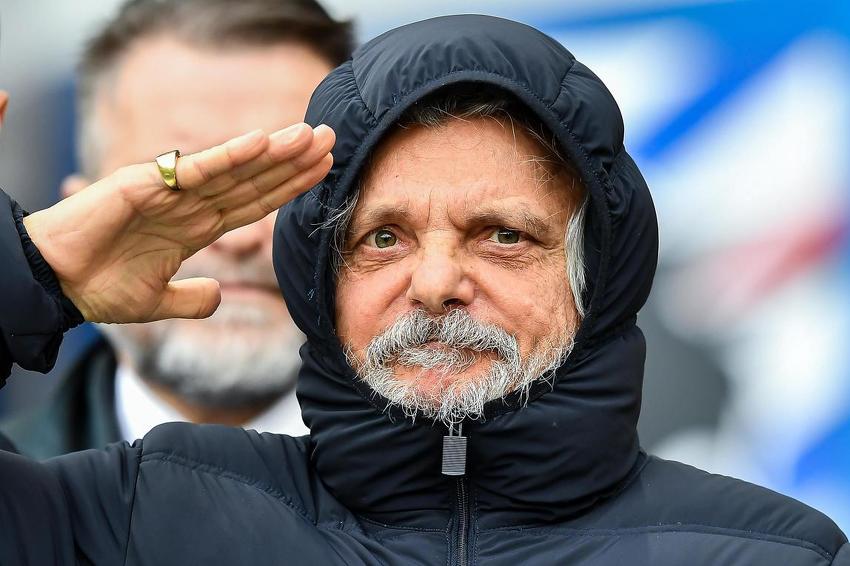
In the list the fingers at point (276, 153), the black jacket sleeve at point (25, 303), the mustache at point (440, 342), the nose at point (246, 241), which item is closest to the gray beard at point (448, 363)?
the mustache at point (440, 342)

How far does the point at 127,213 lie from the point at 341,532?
2.11 ft

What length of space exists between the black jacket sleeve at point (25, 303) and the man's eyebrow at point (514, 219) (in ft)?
2.27

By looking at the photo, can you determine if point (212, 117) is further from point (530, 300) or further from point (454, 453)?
point (454, 453)

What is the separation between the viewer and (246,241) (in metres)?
3.24

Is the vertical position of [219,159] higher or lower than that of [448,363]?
higher

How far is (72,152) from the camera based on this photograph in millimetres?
3332

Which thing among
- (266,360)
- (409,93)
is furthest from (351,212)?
(266,360)

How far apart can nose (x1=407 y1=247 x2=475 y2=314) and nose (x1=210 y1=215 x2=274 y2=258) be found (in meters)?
1.18

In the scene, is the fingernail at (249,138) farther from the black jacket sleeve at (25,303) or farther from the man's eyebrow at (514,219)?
the man's eyebrow at (514,219)

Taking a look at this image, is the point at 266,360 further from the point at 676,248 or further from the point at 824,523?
the point at 824,523

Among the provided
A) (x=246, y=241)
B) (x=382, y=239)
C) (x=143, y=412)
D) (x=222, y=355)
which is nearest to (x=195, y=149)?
(x=246, y=241)

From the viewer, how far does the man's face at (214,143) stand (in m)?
3.25

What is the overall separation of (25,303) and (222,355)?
4.79 ft

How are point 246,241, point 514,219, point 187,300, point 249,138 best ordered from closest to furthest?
point 249,138, point 187,300, point 514,219, point 246,241
